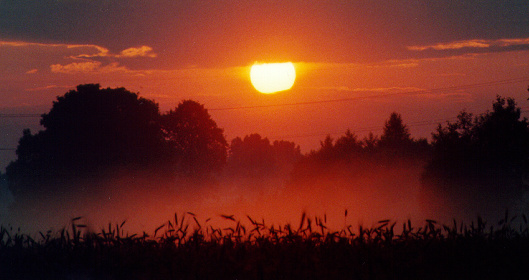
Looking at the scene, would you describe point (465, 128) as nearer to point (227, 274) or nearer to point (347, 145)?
point (347, 145)

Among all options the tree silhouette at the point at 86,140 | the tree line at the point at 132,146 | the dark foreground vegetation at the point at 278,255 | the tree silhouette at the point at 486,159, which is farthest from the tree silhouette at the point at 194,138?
the dark foreground vegetation at the point at 278,255

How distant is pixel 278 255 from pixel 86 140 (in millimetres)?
58594

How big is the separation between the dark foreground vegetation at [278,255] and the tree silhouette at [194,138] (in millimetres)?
71450

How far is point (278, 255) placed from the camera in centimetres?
635

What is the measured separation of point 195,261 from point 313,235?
5.96ft

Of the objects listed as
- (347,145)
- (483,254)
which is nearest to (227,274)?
(483,254)

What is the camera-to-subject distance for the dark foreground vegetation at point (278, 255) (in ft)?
19.0

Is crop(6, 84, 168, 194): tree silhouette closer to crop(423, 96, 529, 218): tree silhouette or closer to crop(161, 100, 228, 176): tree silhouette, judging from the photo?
crop(161, 100, 228, 176): tree silhouette

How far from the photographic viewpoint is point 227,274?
18.8 ft

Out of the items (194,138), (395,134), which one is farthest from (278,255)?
(395,134)

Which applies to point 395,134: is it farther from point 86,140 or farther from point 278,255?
point 278,255

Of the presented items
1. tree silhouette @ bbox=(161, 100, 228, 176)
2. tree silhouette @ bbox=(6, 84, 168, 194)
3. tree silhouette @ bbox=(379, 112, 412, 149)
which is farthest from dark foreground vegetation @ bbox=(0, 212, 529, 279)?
tree silhouette @ bbox=(379, 112, 412, 149)

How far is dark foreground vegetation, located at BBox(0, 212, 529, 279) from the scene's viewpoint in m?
5.80

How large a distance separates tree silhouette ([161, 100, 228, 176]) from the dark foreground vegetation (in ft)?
234
